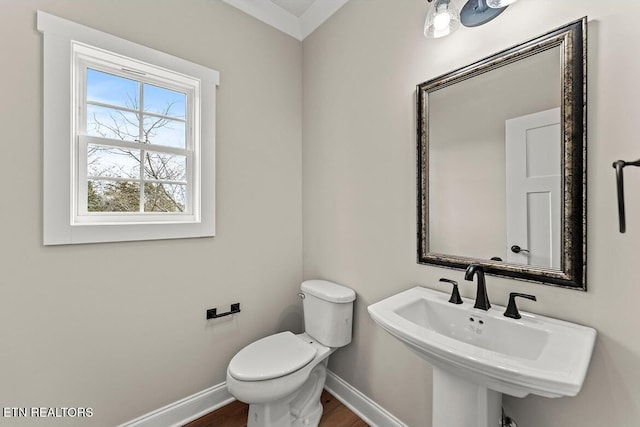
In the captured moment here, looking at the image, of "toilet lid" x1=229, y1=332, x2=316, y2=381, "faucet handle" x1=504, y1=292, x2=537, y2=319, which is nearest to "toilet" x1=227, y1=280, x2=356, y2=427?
"toilet lid" x1=229, y1=332, x2=316, y2=381

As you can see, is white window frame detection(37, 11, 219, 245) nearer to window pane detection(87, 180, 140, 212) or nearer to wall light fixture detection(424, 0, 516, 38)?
window pane detection(87, 180, 140, 212)

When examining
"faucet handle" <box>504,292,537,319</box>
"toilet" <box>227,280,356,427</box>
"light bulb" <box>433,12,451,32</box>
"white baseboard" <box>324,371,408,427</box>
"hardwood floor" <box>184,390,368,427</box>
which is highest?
"light bulb" <box>433,12,451,32</box>

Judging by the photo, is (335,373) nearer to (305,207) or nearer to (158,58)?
(305,207)

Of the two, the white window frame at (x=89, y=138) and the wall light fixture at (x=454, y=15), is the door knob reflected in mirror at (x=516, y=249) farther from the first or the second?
the white window frame at (x=89, y=138)

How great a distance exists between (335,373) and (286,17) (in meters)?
2.55

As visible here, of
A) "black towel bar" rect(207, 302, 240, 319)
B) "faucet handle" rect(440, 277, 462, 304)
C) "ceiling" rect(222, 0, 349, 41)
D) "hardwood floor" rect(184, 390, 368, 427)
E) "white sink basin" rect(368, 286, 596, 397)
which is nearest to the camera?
"white sink basin" rect(368, 286, 596, 397)

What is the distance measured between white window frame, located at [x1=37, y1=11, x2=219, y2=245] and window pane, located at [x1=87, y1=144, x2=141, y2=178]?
0.04 m

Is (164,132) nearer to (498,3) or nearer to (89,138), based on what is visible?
(89,138)

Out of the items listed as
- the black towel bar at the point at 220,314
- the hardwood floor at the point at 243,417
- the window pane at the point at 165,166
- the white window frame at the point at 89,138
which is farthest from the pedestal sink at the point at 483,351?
the window pane at the point at 165,166

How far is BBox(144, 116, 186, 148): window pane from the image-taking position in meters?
1.66

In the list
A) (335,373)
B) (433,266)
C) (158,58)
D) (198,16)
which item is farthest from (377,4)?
(335,373)

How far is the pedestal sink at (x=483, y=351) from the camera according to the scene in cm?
73

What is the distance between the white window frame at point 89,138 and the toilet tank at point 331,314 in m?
0.78

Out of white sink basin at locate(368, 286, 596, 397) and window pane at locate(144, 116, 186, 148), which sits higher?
window pane at locate(144, 116, 186, 148)
